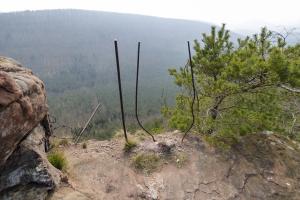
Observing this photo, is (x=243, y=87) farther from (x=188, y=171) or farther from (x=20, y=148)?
(x=20, y=148)

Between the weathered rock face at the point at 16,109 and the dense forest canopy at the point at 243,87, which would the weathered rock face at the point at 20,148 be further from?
the dense forest canopy at the point at 243,87

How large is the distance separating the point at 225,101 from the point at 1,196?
707cm

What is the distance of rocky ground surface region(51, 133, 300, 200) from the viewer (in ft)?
24.7

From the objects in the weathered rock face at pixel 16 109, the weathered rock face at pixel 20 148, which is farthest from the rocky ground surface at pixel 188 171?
the weathered rock face at pixel 16 109

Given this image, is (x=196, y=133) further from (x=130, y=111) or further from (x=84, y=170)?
(x=130, y=111)

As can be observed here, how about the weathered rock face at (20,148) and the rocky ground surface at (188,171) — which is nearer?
the weathered rock face at (20,148)

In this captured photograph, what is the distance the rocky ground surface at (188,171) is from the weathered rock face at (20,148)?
495 millimetres

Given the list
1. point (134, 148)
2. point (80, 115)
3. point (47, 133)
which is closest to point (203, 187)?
point (134, 148)

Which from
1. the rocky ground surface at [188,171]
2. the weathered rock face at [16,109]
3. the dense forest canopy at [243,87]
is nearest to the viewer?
the weathered rock face at [16,109]

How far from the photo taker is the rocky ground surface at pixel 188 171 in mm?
7535

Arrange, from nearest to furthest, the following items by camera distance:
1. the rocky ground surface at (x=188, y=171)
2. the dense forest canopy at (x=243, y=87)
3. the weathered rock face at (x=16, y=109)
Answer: the weathered rock face at (x=16, y=109) < the rocky ground surface at (x=188, y=171) < the dense forest canopy at (x=243, y=87)

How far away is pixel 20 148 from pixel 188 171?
4140 mm

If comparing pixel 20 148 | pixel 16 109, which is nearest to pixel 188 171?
pixel 20 148

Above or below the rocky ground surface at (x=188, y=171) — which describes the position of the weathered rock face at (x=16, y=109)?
above
